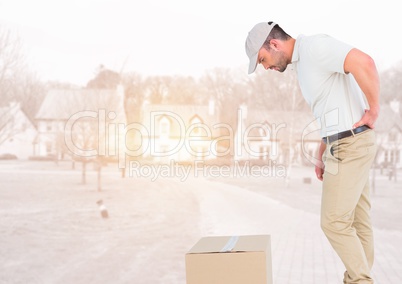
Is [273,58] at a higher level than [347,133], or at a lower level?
higher

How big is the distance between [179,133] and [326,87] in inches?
339

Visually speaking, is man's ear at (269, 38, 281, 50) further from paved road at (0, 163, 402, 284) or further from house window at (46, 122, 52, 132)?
house window at (46, 122, 52, 132)

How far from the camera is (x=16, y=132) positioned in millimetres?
10188

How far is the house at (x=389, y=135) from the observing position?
12.0m

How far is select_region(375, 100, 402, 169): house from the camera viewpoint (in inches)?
473

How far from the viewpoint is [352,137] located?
234 centimetres

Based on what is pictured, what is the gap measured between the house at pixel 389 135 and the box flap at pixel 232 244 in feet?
32.3

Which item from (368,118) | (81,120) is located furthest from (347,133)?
(81,120)

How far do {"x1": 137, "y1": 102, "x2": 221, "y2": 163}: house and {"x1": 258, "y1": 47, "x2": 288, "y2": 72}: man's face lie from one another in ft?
24.4

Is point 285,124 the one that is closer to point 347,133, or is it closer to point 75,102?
point 75,102

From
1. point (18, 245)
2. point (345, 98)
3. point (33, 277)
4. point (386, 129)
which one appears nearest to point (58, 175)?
point (18, 245)

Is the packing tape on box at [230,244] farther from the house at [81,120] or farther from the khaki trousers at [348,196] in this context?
the house at [81,120]

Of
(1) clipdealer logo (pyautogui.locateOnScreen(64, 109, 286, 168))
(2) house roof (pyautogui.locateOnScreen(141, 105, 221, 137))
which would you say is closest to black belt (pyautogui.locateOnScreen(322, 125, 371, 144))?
(2) house roof (pyautogui.locateOnScreen(141, 105, 221, 137))

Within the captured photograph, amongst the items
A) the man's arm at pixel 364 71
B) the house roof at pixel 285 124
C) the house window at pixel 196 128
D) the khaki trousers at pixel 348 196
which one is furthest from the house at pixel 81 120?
the man's arm at pixel 364 71
